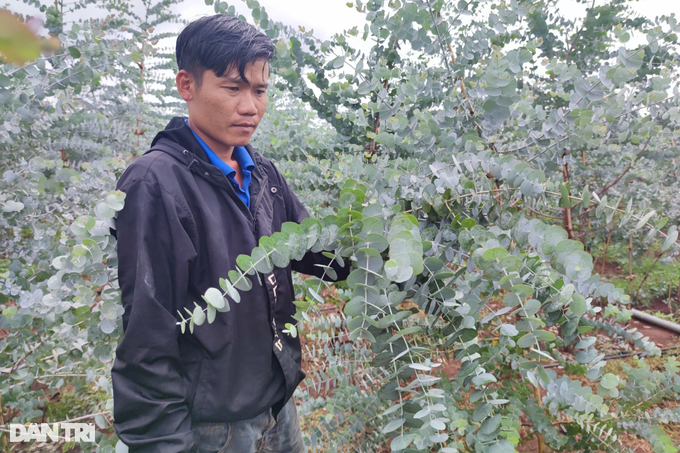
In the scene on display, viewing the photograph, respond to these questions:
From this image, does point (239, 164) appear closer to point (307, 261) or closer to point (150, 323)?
point (307, 261)

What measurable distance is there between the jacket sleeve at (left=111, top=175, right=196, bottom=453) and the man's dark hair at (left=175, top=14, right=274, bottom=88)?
41 centimetres

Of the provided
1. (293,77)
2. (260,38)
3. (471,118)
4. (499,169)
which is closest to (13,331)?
(260,38)

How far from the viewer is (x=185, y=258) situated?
103 centimetres

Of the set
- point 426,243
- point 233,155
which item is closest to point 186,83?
point 233,155

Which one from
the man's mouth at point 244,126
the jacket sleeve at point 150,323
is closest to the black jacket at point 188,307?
the jacket sleeve at point 150,323

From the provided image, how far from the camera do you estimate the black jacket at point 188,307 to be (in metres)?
0.94

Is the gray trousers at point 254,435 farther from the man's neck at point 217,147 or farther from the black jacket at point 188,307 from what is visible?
the man's neck at point 217,147

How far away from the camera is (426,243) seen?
31.1 inches

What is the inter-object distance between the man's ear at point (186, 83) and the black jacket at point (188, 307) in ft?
0.30

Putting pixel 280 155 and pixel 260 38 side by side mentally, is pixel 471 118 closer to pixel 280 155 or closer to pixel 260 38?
pixel 260 38

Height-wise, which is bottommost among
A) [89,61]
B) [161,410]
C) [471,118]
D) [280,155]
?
[161,410]

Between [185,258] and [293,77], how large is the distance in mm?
1315

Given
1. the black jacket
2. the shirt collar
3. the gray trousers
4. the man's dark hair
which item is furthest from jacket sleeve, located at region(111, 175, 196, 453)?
the man's dark hair

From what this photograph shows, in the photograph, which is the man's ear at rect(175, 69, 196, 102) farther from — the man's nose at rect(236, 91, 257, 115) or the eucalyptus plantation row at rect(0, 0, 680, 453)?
the eucalyptus plantation row at rect(0, 0, 680, 453)
